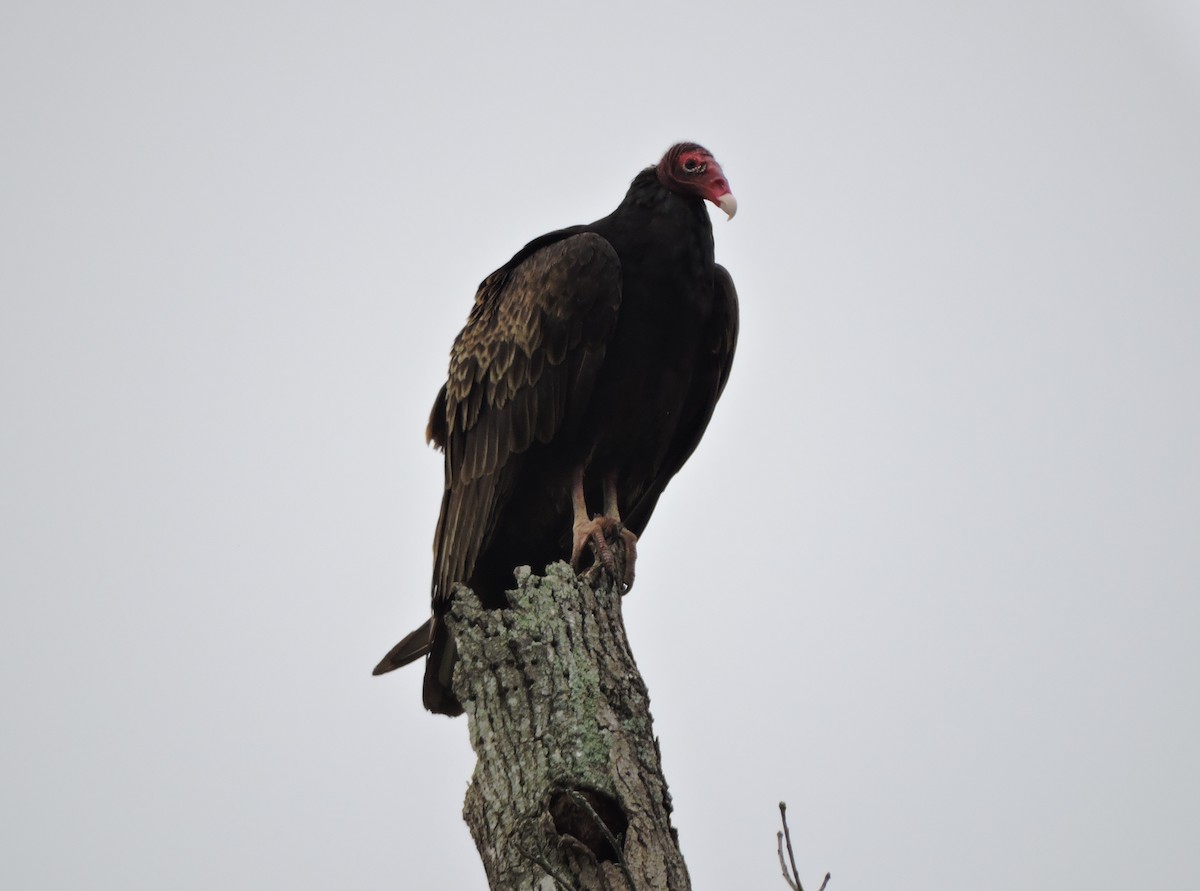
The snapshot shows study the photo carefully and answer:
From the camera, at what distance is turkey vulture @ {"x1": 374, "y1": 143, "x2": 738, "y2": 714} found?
13.9 ft

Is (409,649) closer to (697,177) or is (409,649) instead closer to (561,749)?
(561,749)

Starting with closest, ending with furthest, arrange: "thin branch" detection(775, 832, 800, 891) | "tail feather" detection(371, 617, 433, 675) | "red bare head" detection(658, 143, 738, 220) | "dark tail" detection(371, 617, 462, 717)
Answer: "thin branch" detection(775, 832, 800, 891) < "dark tail" detection(371, 617, 462, 717) < "tail feather" detection(371, 617, 433, 675) < "red bare head" detection(658, 143, 738, 220)

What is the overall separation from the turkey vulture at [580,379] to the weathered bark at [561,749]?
1.11 m

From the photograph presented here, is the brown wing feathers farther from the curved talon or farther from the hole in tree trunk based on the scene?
the hole in tree trunk

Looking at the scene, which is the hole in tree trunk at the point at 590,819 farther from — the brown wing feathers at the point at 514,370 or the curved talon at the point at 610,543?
the brown wing feathers at the point at 514,370

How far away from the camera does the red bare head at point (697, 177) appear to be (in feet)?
14.7

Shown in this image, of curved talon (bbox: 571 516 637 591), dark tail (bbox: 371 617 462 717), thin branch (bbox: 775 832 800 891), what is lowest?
thin branch (bbox: 775 832 800 891)

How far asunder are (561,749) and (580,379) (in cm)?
185

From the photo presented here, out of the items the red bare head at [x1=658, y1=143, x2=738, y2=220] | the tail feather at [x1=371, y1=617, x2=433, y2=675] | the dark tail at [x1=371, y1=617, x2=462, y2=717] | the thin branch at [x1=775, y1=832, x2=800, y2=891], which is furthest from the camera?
the red bare head at [x1=658, y1=143, x2=738, y2=220]

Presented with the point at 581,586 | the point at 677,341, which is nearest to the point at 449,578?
the point at 677,341

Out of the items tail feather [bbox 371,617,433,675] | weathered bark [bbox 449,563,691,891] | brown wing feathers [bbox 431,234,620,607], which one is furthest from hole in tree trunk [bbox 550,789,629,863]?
brown wing feathers [bbox 431,234,620,607]

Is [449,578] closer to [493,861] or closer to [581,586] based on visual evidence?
[581,586]

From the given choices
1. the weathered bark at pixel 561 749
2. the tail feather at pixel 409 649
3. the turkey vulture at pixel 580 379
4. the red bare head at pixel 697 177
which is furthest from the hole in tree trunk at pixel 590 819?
the red bare head at pixel 697 177

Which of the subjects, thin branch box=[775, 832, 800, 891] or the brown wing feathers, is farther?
the brown wing feathers
